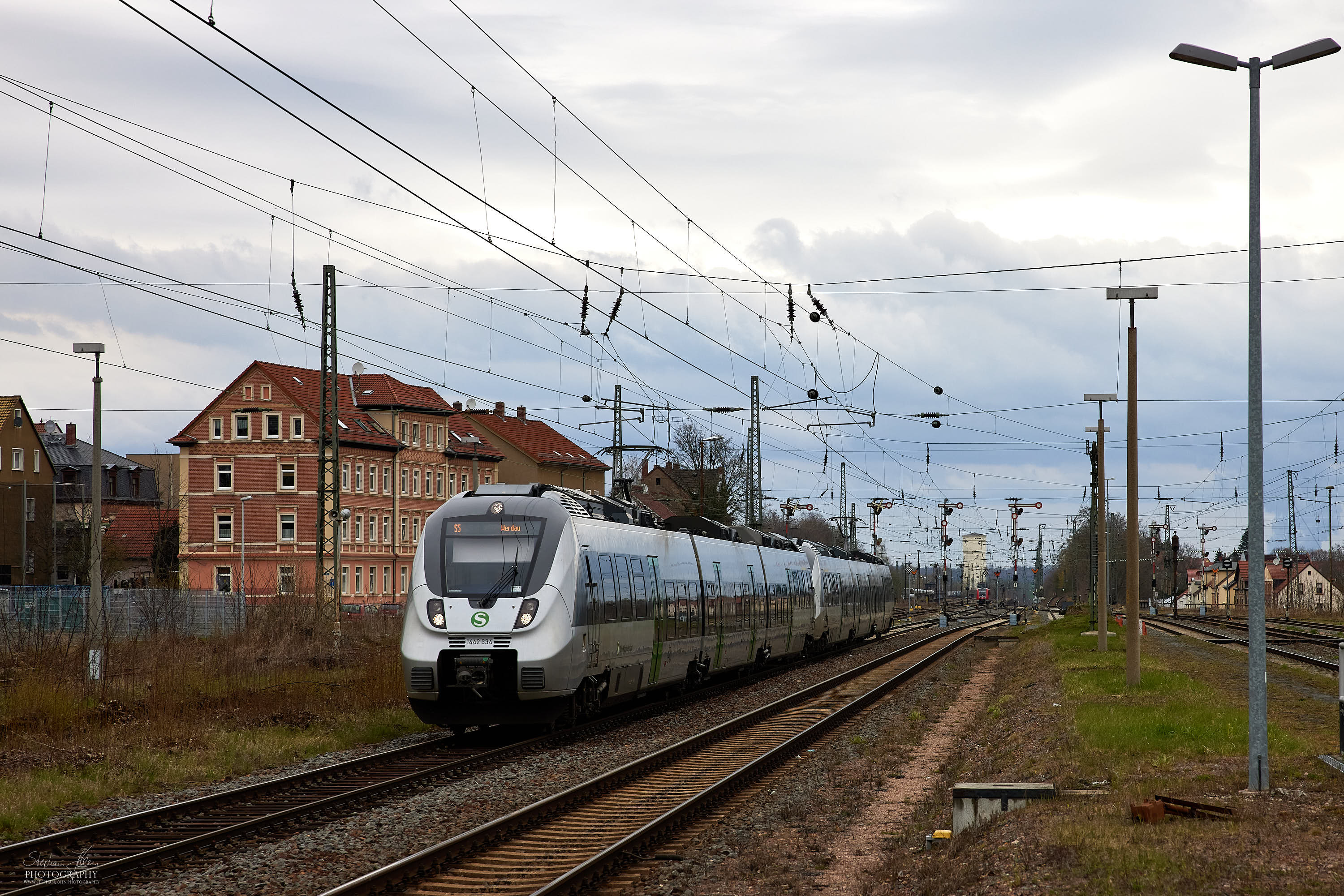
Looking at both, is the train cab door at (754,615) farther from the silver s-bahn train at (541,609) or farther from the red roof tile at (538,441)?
the red roof tile at (538,441)

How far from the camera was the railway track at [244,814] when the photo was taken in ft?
35.2

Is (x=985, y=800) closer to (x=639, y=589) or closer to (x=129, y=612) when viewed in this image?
(x=639, y=589)

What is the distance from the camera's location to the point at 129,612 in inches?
1332

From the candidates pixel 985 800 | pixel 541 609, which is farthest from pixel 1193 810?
pixel 541 609

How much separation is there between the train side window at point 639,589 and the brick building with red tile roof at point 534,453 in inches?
2852

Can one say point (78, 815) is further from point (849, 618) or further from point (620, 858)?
point (849, 618)

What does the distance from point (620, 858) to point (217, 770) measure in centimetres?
674

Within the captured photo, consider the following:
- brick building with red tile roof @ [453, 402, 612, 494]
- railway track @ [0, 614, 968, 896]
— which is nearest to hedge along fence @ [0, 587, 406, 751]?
railway track @ [0, 614, 968, 896]

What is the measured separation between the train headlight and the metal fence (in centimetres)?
830

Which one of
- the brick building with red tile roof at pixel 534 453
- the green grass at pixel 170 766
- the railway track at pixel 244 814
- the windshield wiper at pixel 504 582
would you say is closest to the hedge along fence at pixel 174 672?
the green grass at pixel 170 766

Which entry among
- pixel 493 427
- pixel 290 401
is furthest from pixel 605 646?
pixel 493 427

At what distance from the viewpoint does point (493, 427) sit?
99.6 meters

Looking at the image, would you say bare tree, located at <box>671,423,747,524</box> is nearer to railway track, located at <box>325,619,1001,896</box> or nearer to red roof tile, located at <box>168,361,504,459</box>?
red roof tile, located at <box>168,361,504,459</box>

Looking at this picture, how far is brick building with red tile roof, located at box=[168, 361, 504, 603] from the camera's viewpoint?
71.2 meters
